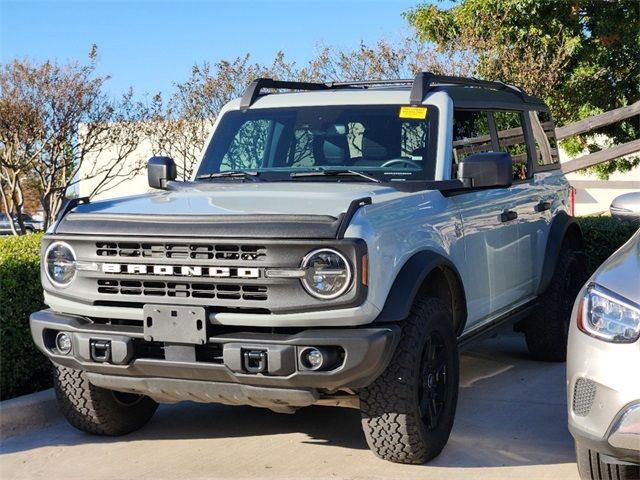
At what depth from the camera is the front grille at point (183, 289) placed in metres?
4.46

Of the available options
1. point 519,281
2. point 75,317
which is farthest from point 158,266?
point 519,281

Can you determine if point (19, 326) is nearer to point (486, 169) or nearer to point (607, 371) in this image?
point (486, 169)

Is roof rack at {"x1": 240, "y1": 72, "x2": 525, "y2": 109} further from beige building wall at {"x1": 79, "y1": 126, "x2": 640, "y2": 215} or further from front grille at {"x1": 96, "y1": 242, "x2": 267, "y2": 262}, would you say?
beige building wall at {"x1": 79, "y1": 126, "x2": 640, "y2": 215}

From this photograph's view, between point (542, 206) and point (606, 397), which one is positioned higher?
point (542, 206)

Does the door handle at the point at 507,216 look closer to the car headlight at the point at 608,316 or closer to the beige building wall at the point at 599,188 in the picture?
the car headlight at the point at 608,316

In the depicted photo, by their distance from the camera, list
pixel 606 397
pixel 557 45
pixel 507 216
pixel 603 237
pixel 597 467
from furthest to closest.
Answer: pixel 557 45, pixel 603 237, pixel 507 216, pixel 597 467, pixel 606 397

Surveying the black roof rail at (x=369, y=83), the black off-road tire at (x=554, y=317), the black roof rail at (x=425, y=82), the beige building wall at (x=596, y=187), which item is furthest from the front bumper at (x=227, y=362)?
the beige building wall at (x=596, y=187)

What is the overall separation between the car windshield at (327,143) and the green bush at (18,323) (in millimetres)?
1303

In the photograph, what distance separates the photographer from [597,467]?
412 cm

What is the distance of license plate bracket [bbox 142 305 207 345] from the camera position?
4477 mm

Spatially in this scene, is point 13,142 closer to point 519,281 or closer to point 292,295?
point 519,281

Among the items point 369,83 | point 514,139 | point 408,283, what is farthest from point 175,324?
point 514,139

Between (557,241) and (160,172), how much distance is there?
299 cm

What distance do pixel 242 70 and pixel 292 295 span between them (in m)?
13.9
